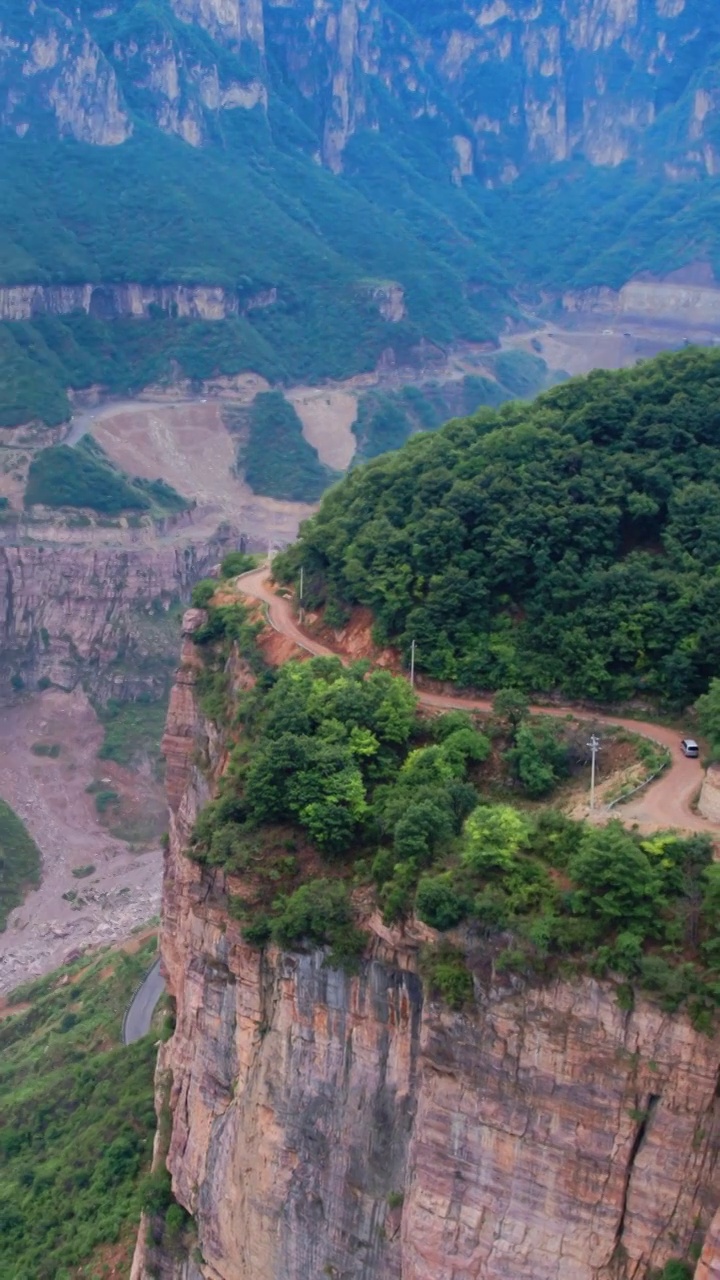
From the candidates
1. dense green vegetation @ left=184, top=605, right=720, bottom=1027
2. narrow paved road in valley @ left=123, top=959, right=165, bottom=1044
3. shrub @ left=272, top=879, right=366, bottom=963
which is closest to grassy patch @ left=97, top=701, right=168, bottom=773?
narrow paved road in valley @ left=123, top=959, right=165, bottom=1044

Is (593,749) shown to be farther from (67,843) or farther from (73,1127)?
(67,843)

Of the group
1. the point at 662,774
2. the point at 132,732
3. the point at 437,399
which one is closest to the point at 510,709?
the point at 662,774

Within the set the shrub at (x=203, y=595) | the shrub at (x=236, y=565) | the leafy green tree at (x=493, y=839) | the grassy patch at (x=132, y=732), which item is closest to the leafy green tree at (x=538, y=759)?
the leafy green tree at (x=493, y=839)

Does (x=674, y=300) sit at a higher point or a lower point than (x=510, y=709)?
higher

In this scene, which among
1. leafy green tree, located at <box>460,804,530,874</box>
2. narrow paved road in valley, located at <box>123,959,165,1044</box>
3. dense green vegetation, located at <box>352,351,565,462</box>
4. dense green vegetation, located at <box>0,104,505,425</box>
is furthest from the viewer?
dense green vegetation, located at <box>352,351,565,462</box>

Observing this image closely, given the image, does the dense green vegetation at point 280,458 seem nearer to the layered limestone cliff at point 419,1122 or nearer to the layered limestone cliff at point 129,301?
the layered limestone cliff at point 129,301

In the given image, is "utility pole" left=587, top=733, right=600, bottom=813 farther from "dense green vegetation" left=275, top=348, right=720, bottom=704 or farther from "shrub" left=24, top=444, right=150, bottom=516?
"shrub" left=24, top=444, right=150, bottom=516
